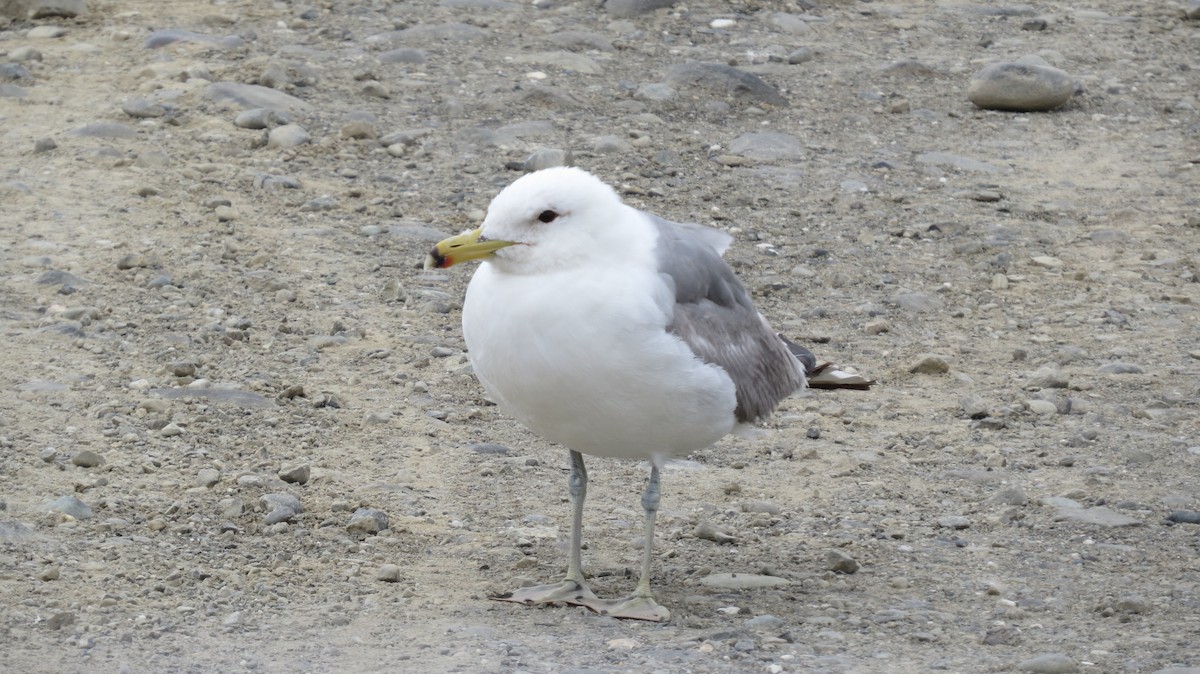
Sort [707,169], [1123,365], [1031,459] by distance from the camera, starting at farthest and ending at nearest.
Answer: [707,169] < [1123,365] < [1031,459]

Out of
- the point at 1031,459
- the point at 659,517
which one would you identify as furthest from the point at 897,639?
the point at 1031,459

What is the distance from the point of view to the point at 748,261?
8641 millimetres

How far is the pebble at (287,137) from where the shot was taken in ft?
31.4

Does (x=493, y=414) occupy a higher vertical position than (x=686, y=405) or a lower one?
lower

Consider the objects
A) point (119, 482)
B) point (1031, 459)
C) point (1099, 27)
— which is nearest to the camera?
point (119, 482)

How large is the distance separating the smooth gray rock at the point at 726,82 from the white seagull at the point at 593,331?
5.64 meters

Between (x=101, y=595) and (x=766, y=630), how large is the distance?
2047mm

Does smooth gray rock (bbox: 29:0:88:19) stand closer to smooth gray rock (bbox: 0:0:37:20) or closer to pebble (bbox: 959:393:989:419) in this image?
smooth gray rock (bbox: 0:0:37:20)

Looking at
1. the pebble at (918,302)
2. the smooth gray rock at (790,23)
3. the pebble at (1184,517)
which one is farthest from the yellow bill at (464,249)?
the smooth gray rock at (790,23)

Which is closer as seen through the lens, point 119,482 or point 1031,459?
point 119,482

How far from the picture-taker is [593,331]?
4.74 metres

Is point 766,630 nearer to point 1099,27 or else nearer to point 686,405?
point 686,405

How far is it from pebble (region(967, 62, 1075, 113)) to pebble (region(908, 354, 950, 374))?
3.91 meters

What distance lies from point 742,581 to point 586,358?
46.0 inches
